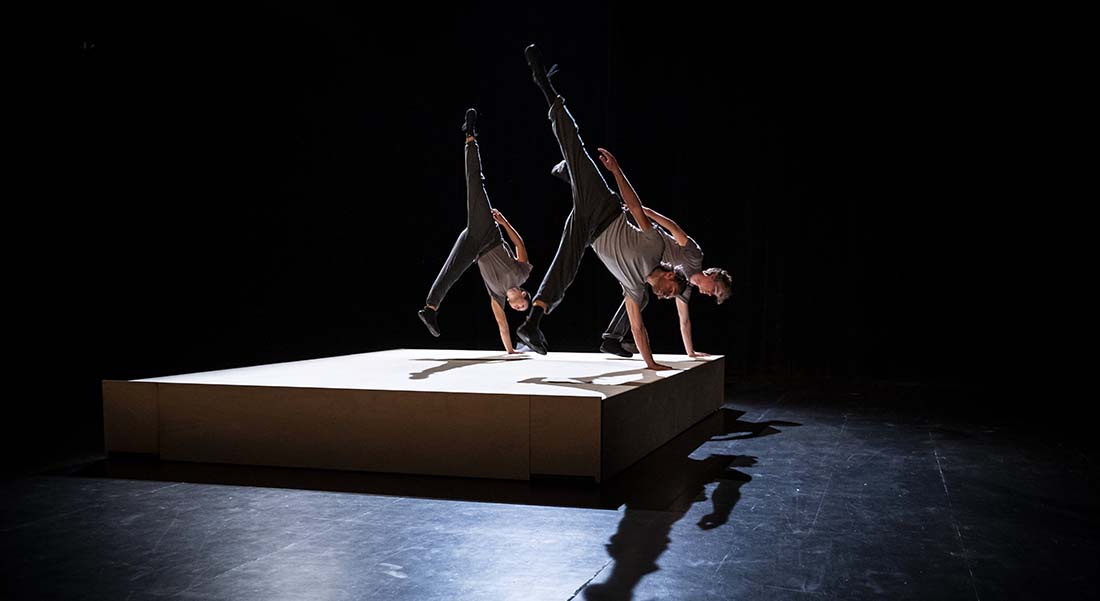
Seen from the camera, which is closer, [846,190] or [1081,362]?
[1081,362]

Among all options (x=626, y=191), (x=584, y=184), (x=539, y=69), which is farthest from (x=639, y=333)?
(x=539, y=69)

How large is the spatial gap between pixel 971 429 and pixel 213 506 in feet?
12.4

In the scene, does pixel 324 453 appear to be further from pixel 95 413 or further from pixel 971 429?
pixel 971 429

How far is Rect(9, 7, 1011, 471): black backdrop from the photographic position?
5738 mm

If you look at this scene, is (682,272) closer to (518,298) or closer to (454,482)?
(518,298)

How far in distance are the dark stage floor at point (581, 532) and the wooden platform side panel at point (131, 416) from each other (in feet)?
0.26

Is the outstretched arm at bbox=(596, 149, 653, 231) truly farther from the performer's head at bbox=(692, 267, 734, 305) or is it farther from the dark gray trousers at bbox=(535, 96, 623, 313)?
the performer's head at bbox=(692, 267, 734, 305)

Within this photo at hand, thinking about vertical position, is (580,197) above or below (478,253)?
above

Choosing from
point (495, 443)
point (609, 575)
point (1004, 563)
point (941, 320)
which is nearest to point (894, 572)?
point (1004, 563)

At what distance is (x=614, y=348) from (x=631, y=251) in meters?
0.88

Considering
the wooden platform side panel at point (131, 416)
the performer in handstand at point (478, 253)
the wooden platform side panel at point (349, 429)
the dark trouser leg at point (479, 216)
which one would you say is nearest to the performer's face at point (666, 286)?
the performer in handstand at point (478, 253)

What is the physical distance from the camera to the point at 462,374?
393 centimetres

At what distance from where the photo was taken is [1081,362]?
6.24 metres

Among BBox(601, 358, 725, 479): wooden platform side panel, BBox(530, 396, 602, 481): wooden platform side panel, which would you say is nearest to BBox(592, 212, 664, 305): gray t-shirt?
BBox(601, 358, 725, 479): wooden platform side panel
